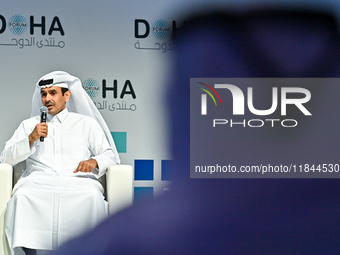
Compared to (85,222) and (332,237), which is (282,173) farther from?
(85,222)

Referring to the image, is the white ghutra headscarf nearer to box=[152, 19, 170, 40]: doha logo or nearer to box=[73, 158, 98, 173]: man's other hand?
box=[73, 158, 98, 173]: man's other hand

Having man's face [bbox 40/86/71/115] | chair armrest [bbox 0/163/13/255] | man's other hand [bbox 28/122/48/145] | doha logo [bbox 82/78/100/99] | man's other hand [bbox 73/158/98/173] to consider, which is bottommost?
chair armrest [bbox 0/163/13/255]

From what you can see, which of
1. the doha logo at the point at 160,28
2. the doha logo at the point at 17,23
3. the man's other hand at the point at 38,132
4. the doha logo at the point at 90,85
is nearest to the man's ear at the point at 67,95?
the doha logo at the point at 90,85

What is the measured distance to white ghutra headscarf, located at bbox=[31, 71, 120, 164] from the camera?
340cm

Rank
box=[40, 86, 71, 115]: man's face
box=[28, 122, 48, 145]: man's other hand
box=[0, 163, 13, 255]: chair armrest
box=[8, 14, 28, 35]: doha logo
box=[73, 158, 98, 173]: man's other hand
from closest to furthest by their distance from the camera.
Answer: box=[0, 163, 13, 255]: chair armrest, box=[28, 122, 48, 145]: man's other hand, box=[73, 158, 98, 173]: man's other hand, box=[40, 86, 71, 115]: man's face, box=[8, 14, 28, 35]: doha logo

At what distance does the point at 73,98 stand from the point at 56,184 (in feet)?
2.72

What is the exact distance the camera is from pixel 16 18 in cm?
363

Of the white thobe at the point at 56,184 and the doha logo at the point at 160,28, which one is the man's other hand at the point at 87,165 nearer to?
the white thobe at the point at 56,184

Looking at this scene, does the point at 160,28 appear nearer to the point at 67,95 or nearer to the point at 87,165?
the point at 67,95

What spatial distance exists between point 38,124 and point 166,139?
118 cm

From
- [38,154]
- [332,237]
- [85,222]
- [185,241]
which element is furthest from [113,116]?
[332,237]

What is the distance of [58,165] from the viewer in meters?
3.31

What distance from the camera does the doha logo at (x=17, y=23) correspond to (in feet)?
11.9

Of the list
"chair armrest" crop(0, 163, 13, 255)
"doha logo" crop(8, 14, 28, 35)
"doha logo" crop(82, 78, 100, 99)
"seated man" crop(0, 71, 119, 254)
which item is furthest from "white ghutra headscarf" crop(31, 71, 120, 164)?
"chair armrest" crop(0, 163, 13, 255)
